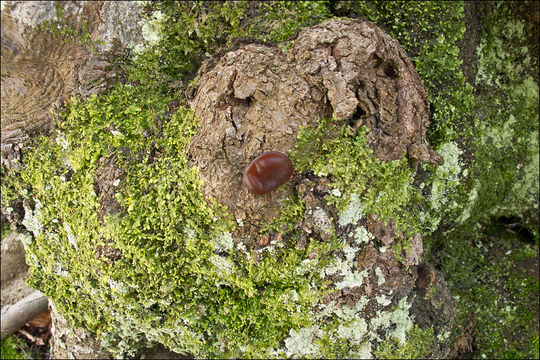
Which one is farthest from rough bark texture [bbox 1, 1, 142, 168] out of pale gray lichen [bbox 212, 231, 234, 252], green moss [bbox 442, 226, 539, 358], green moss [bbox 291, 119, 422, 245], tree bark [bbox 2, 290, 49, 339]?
green moss [bbox 442, 226, 539, 358]

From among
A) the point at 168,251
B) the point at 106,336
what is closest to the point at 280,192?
the point at 168,251

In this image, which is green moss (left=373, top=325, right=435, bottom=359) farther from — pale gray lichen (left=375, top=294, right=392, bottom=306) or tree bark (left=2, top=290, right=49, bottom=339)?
tree bark (left=2, top=290, right=49, bottom=339)

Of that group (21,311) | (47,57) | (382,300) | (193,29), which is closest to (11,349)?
(21,311)

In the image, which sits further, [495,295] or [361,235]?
[495,295]

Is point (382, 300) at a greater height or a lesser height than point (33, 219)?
lesser

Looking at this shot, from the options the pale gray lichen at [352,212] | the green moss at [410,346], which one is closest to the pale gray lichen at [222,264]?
the pale gray lichen at [352,212]

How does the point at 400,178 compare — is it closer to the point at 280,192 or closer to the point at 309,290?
the point at 280,192

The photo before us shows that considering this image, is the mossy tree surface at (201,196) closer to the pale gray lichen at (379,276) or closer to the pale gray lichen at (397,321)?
the pale gray lichen at (397,321)

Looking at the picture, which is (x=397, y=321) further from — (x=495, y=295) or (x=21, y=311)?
(x=21, y=311)
